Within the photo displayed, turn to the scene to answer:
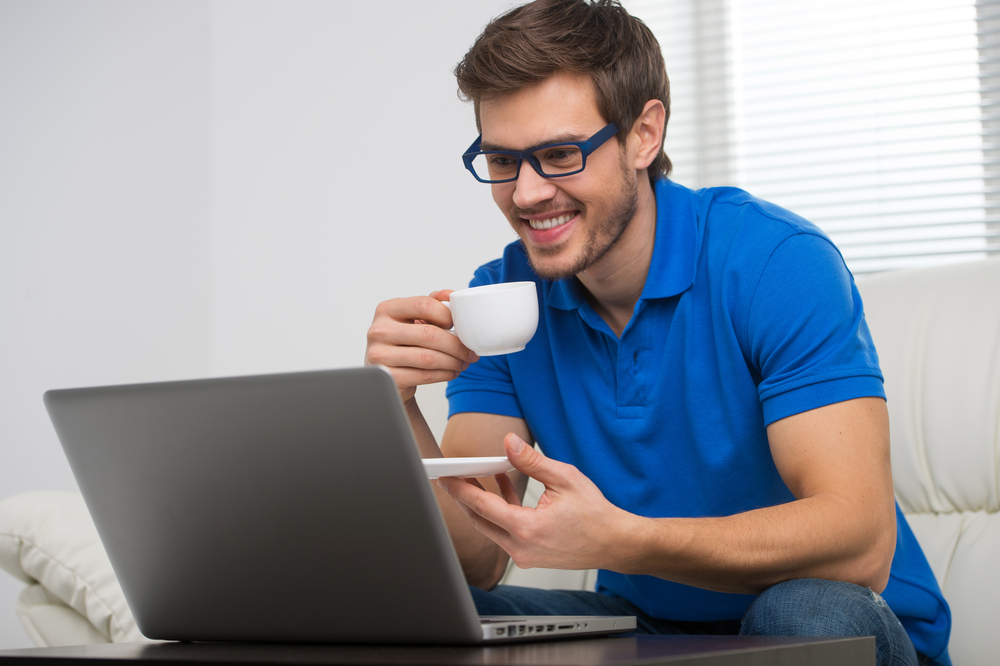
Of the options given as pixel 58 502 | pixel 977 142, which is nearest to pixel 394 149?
pixel 58 502

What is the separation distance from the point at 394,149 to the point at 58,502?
1375 mm

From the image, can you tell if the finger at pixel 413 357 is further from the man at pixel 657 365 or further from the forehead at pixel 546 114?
the forehead at pixel 546 114

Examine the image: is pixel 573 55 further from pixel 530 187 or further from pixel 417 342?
pixel 417 342

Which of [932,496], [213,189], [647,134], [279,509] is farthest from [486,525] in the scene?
[213,189]

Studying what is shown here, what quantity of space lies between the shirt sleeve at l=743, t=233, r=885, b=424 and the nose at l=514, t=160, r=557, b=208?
1.13ft

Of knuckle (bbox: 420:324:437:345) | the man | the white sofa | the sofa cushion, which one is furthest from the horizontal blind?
the sofa cushion

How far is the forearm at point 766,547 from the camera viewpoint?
90 cm

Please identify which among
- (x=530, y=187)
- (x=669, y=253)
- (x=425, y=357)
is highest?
(x=530, y=187)

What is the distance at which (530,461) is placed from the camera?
0.78m

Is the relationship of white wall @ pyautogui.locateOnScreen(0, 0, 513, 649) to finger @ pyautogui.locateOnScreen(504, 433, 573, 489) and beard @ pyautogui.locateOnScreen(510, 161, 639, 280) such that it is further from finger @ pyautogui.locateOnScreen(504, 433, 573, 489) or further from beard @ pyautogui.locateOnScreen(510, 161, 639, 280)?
finger @ pyautogui.locateOnScreen(504, 433, 573, 489)

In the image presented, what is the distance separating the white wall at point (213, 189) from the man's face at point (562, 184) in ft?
3.34

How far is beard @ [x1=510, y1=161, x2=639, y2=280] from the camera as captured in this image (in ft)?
4.37

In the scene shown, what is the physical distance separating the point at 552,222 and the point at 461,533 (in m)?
0.50

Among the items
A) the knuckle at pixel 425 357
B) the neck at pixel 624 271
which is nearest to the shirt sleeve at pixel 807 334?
the neck at pixel 624 271
